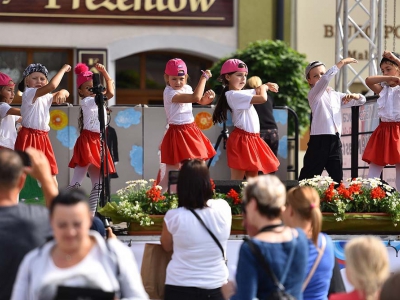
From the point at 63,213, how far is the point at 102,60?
13.0 m

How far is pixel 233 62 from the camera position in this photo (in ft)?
28.2

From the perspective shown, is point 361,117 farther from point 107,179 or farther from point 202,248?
point 202,248

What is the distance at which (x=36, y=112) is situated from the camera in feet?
28.8

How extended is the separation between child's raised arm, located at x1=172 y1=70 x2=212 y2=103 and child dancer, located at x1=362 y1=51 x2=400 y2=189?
151 centimetres

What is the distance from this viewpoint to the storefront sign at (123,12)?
15.9 meters

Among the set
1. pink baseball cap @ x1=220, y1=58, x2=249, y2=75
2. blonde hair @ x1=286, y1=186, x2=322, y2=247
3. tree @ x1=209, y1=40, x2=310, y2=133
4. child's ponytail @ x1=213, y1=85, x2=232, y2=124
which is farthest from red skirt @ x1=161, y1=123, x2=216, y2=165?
tree @ x1=209, y1=40, x2=310, y2=133

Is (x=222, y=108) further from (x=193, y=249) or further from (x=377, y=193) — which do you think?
(x=193, y=249)

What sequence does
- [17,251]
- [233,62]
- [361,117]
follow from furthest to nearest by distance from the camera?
1. [361,117]
2. [233,62]
3. [17,251]

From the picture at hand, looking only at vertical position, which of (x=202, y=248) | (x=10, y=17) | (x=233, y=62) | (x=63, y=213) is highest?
(x=10, y=17)

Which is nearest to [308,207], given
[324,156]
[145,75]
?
[324,156]

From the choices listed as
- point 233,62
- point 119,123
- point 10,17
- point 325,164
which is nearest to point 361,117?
point 325,164

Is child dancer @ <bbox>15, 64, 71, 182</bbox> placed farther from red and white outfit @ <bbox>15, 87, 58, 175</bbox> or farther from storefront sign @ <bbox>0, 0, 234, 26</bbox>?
storefront sign @ <bbox>0, 0, 234, 26</bbox>

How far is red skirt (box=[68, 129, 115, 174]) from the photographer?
350 inches

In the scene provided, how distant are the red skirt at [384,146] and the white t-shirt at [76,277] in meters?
5.57
